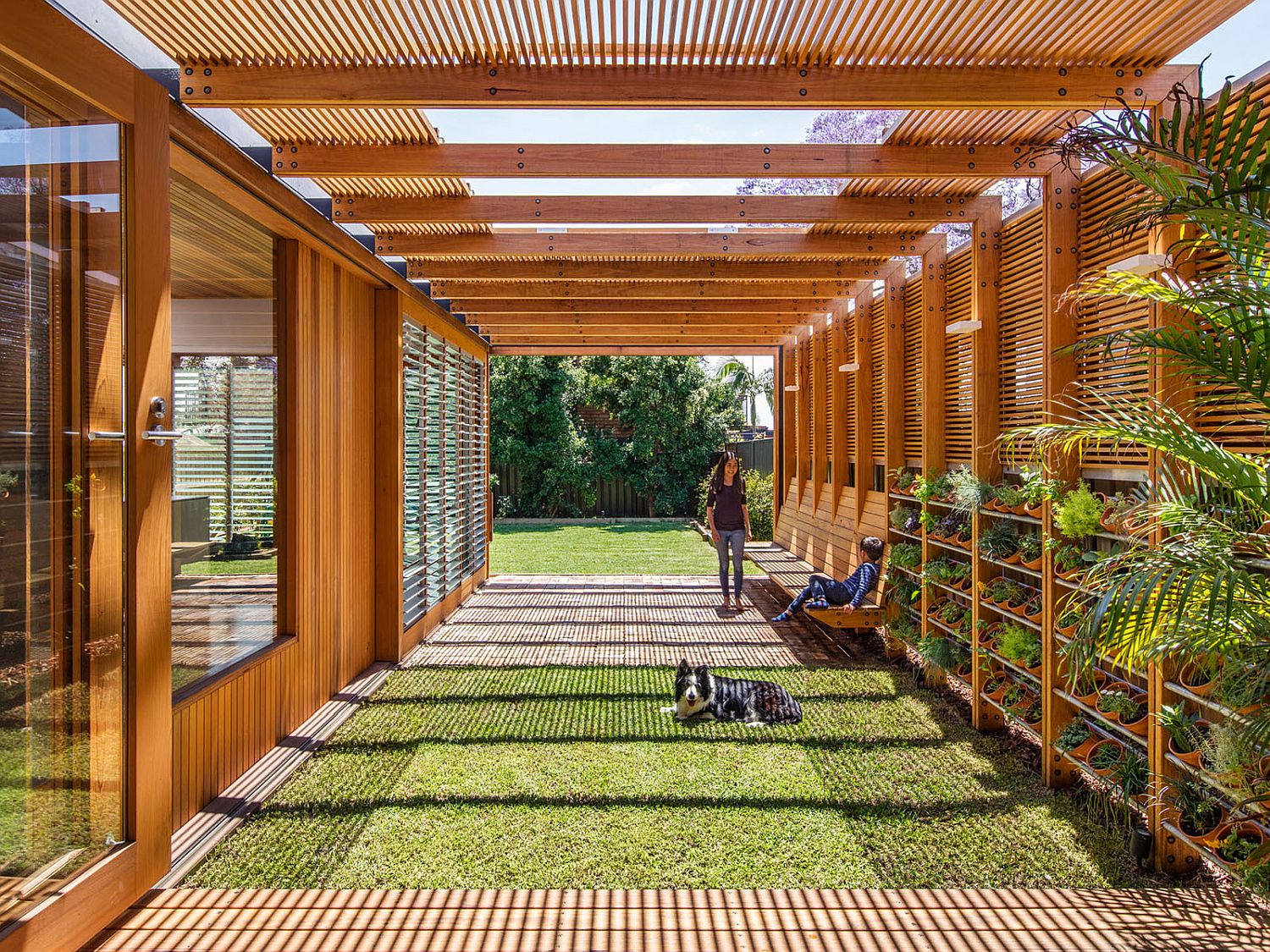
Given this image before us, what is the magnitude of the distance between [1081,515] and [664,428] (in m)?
15.7

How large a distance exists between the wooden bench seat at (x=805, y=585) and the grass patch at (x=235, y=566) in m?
4.00

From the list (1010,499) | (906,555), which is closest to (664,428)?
(906,555)

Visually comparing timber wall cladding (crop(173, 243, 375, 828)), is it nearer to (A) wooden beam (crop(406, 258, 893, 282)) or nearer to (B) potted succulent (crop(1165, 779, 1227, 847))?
(A) wooden beam (crop(406, 258, 893, 282))

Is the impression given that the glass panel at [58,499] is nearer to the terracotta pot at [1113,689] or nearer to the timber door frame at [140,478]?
the timber door frame at [140,478]

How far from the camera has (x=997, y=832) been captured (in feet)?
11.3

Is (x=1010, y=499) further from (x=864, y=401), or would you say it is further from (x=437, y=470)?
(x=437, y=470)

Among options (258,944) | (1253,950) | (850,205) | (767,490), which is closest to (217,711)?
(258,944)

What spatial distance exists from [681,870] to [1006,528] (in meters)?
2.79

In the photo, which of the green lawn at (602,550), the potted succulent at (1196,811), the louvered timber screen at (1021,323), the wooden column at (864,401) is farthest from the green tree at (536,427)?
the potted succulent at (1196,811)

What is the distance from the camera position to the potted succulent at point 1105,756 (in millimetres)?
3516

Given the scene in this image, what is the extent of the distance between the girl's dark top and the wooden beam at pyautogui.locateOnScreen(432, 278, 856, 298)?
187 centimetres

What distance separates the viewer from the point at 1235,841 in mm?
2721

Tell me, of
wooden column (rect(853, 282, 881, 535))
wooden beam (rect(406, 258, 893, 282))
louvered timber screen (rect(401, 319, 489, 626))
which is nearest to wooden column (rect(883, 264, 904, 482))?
wooden beam (rect(406, 258, 893, 282))

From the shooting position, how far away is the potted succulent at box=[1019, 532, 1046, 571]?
13.9 feet
